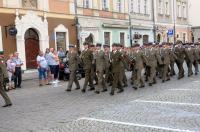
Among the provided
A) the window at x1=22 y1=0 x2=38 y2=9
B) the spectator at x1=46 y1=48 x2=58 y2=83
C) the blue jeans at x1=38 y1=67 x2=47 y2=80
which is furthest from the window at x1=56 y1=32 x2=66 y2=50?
the blue jeans at x1=38 y1=67 x2=47 y2=80

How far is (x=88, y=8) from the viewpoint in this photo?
2850cm

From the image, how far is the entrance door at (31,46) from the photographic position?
23250 mm

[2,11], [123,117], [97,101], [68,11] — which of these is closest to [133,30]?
[68,11]

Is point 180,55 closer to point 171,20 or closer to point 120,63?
point 120,63

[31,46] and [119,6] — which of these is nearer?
[31,46]

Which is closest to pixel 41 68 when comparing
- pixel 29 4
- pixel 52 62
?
pixel 52 62

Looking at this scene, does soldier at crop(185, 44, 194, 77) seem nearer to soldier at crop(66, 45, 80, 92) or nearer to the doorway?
soldier at crop(66, 45, 80, 92)

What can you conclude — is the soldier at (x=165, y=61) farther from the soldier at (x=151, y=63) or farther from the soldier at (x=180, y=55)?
the soldier at (x=180, y=55)

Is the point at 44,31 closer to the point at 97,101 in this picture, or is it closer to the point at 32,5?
the point at 32,5

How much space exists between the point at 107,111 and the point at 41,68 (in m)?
8.32

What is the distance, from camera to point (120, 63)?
13375 mm

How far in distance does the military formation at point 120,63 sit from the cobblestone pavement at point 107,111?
0.61 metres

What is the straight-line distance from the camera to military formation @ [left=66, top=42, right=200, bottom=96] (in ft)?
44.2

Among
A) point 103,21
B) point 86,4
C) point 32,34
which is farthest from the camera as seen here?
point 103,21
